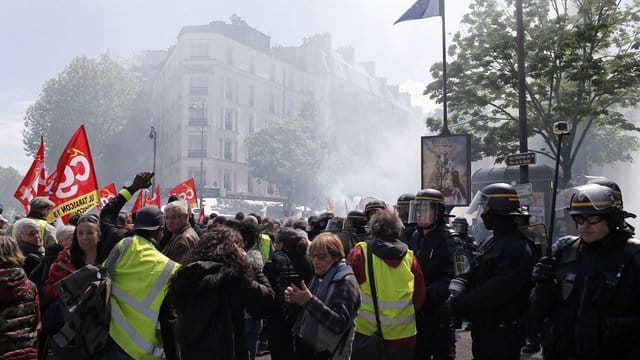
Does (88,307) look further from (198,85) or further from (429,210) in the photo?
(198,85)

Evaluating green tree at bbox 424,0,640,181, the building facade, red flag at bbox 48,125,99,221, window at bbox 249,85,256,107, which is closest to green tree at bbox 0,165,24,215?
the building facade

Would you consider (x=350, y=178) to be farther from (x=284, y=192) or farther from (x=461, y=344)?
(x=461, y=344)

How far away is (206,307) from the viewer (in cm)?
416

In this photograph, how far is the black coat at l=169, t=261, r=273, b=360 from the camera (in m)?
4.13

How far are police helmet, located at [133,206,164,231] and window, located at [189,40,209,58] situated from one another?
6842 cm

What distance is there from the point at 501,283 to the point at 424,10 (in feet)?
46.8

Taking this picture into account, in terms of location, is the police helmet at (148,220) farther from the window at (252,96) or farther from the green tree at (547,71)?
the window at (252,96)

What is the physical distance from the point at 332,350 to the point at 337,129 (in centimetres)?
8734

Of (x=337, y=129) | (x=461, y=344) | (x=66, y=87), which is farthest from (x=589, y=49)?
(x=337, y=129)

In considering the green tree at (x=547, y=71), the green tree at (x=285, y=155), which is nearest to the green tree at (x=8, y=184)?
the green tree at (x=285, y=155)

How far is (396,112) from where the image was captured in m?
111

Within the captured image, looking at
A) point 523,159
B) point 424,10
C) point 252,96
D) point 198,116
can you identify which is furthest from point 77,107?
point 523,159

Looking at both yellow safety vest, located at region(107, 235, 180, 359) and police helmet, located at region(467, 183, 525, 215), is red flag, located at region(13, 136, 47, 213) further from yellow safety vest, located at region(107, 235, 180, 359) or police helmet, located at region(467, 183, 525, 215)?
police helmet, located at region(467, 183, 525, 215)

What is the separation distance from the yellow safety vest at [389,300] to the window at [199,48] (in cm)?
6876
